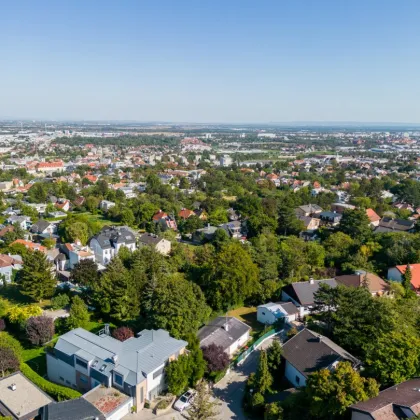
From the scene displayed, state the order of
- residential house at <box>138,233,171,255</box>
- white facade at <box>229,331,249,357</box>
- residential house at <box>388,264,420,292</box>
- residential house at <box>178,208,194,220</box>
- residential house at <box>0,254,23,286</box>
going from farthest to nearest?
residential house at <box>178,208,194,220</box> → residential house at <box>138,233,171,255</box> → residential house at <box>0,254,23,286</box> → residential house at <box>388,264,420,292</box> → white facade at <box>229,331,249,357</box>

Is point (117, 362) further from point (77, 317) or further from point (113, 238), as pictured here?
point (113, 238)

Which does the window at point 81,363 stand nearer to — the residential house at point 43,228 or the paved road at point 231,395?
the paved road at point 231,395

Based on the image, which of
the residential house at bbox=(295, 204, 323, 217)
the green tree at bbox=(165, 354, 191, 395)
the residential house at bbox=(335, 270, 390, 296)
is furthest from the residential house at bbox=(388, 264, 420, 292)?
the residential house at bbox=(295, 204, 323, 217)

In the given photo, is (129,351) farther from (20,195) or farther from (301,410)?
(20,195)

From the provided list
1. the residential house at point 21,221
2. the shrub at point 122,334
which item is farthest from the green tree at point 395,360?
the residential house at point 21,221

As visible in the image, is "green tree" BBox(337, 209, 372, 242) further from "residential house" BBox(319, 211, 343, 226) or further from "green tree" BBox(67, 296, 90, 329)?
"green tree" BBox(67, 296, 90, 329)

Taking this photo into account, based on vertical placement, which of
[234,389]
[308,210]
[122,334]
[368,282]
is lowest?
[234,389]

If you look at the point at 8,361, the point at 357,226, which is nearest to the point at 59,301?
the point at 8,361
